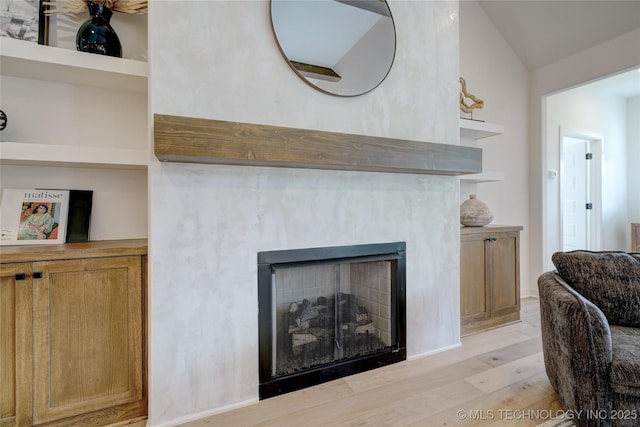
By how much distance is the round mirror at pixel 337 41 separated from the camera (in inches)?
70.8

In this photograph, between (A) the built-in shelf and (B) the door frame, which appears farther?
(B) the door frame

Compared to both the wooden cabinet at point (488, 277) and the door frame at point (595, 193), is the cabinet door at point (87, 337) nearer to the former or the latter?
the wooden cabinet at point (488, 277)

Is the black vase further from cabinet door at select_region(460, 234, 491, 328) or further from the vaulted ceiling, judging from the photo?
the vaulted ceiling

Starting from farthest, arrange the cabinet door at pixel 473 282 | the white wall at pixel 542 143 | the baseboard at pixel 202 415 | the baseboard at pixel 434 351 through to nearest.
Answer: the white wall at pixel 542 143
the cabinet door at pixel 473 282
the baseboard at pixel 434 351
the baseboard at pixel 202 415

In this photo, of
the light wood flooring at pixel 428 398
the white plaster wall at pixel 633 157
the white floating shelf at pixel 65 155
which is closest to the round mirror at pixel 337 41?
the white floating shelf at pixel 65 155

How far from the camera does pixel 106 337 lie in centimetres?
153

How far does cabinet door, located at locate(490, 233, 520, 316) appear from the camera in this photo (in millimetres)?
2791

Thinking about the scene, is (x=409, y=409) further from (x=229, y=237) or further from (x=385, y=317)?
(x=229, y=237)

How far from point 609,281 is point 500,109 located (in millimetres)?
2439

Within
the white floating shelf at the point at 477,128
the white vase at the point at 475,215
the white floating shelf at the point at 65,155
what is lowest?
the white vase at the point at 475,215

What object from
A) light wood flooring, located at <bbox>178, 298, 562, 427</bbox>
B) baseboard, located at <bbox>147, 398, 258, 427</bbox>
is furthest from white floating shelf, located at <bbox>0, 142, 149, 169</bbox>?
light wood flooring, located at <bbox>178, 298, 562, 427</bbox>

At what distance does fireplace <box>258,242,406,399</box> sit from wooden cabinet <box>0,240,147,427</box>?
66 cm

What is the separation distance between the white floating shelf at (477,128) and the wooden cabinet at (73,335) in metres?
2.78

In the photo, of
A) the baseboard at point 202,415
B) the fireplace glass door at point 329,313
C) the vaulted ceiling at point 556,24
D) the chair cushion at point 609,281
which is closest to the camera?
the baseboard at point 202,415
